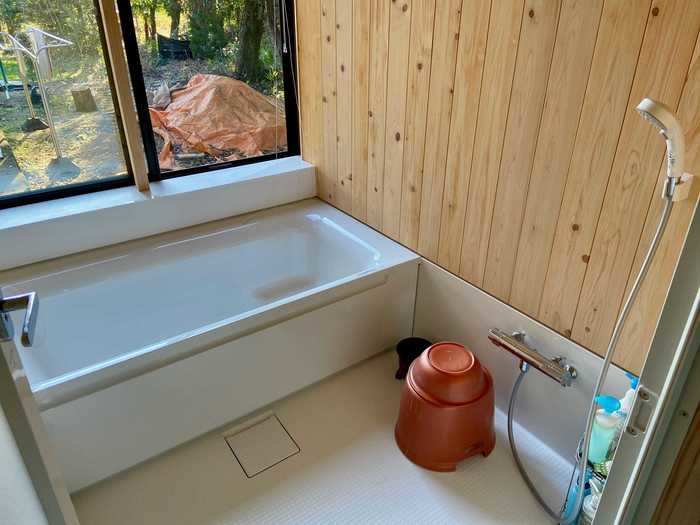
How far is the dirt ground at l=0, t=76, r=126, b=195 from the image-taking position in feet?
6.66

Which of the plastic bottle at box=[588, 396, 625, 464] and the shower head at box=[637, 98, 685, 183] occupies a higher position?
the shower head at box=[637, 98, 685, 183]

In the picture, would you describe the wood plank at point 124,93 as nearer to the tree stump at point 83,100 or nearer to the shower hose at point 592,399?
the tree stump at point 83,100

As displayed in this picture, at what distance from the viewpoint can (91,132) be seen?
2.20m

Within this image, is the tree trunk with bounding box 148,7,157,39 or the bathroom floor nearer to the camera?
the bathroom floor

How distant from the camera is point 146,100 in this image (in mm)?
2287

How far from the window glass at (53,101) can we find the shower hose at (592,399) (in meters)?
1.99

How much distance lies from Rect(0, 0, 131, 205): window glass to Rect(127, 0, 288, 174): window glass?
0.67 ft

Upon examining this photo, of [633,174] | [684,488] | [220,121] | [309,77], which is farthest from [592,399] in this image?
[220,121]

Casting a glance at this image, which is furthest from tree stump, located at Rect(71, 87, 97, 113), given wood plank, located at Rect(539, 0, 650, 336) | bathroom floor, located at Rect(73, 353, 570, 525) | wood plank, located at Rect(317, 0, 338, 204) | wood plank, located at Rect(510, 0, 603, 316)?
wood plank, located at Rect(539, 0, 650, 336)

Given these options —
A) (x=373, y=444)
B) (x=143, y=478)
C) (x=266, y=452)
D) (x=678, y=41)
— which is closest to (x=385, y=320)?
(x=373, y=444)

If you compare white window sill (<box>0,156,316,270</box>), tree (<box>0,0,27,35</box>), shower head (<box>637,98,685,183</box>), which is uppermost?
tree (<box>0,0,27,35</box>)

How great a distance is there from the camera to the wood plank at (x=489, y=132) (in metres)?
1.52

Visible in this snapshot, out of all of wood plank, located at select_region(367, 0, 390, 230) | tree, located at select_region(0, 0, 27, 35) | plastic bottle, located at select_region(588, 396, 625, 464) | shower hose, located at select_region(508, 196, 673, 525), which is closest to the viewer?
shower hose, located at select_region(508, 196, 673, 525)

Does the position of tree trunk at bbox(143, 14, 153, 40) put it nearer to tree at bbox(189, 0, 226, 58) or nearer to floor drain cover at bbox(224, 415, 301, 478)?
tree at bbox(189, 0, 226, 58)
